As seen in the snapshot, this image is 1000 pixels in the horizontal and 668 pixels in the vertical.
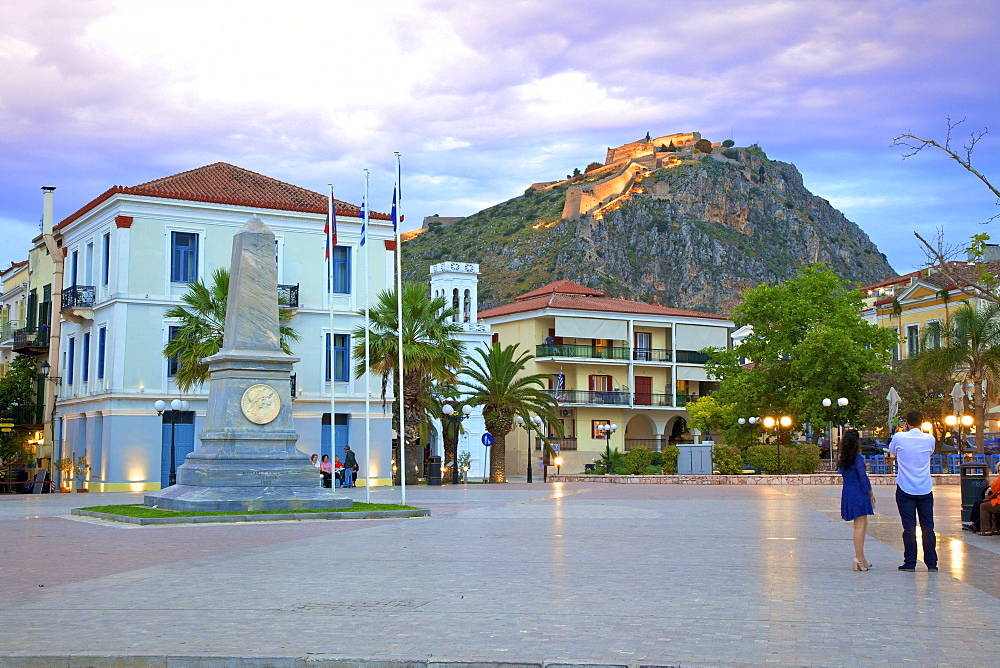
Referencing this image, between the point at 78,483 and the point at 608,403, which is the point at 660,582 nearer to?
the point at 78,483

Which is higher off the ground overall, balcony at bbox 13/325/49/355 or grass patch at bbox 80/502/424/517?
balcony at bbox 13/325/49/355

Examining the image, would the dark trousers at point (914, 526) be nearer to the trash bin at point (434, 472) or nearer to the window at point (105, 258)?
the trash bin at point (434, 472)

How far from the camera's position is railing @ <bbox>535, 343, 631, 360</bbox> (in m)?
70.4

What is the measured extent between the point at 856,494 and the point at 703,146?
162126mm

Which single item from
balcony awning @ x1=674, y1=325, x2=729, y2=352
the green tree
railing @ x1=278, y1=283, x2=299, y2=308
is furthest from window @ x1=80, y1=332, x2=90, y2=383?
balcony awning @ x1=674, y1=325, x2=729, y2=352

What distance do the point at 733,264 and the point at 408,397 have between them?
322 ft

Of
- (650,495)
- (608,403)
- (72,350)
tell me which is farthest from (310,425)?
(608,403)

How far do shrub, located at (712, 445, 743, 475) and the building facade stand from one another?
519 inches

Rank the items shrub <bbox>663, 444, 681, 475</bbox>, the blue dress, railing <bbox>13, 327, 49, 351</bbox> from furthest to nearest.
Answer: railing <bbox>13, 327, 49, 351</bbox> → shrub <bbox>663, 444, 681, 475</bbox> → the blue dress

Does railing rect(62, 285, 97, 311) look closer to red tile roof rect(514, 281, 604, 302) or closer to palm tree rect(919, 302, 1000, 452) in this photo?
palm tree rect(919, 302, 1000, 452)

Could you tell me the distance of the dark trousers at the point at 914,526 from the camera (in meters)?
11.7

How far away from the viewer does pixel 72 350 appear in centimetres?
Answer: 4712

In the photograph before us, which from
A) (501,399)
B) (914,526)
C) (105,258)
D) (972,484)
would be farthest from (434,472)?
(914,526)

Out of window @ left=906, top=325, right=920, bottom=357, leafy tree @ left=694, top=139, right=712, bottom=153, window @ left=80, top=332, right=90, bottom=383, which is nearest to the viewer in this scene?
window @ left=80, top=332, right=90, bottom=383
